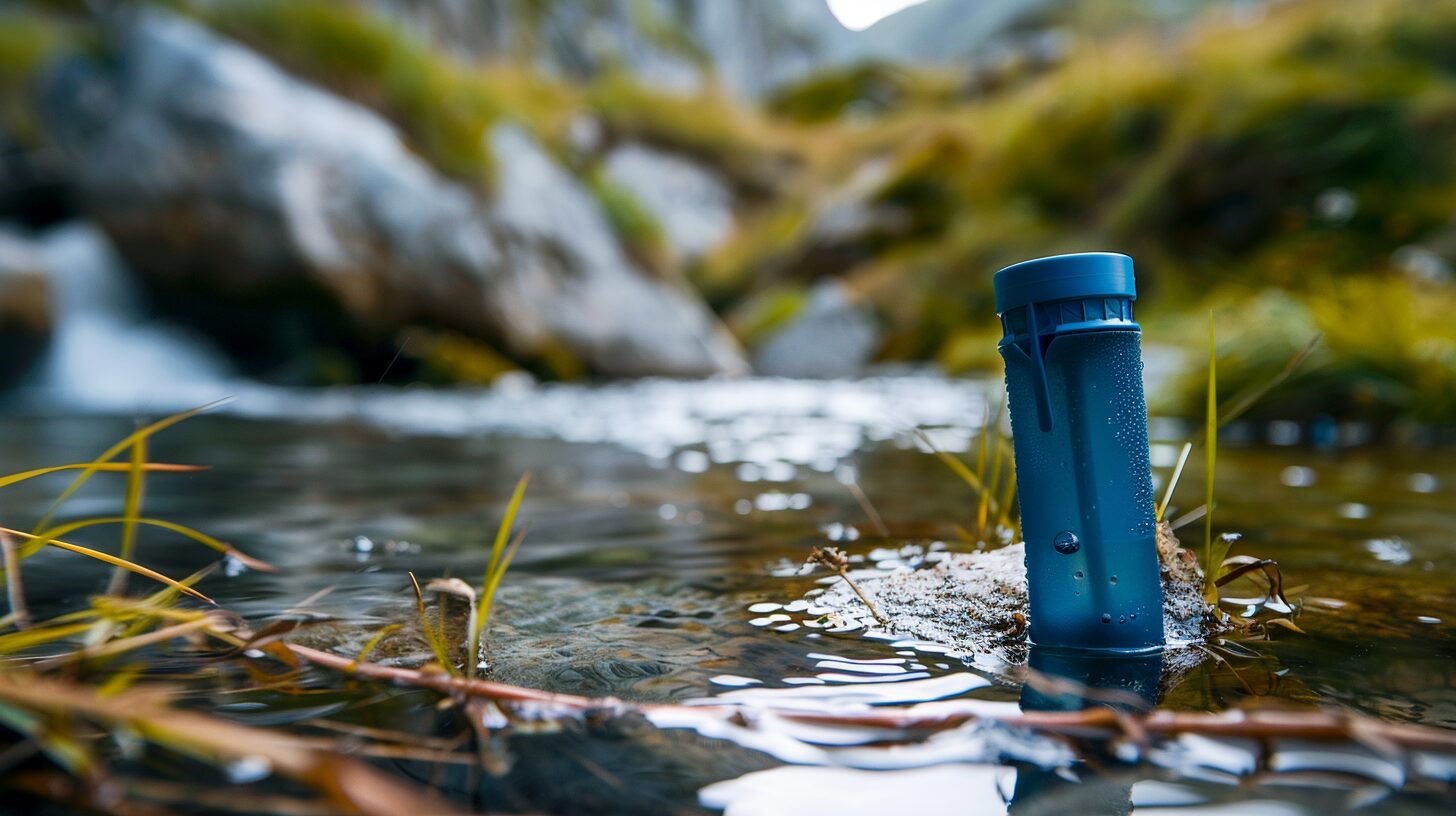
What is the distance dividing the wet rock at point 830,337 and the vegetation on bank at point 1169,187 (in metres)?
0.32

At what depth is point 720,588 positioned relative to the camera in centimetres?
192

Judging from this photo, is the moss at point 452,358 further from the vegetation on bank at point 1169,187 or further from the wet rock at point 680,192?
the wet rock at point 680,192

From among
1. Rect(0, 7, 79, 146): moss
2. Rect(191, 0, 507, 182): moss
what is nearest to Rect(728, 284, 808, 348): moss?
Rect(191, 0, 507, 182): moss

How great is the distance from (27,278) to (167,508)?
506cm

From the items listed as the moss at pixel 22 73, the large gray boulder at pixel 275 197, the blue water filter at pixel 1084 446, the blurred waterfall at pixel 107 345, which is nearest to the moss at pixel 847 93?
the large gray boulder at pixel 275 197

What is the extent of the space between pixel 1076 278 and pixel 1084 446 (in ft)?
0.75

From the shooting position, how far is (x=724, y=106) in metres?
22.1

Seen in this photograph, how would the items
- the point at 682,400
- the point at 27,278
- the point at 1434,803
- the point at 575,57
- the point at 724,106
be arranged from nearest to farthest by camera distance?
the point at 1434,803
the point at 27,278
the point at 682,400
the point at 724,106
the point at 575,57

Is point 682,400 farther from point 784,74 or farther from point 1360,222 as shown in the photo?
point 784,74

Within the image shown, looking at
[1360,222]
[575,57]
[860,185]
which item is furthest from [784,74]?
[1360,222]

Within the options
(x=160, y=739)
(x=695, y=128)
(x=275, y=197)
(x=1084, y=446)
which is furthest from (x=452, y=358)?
(x=695, y=128)

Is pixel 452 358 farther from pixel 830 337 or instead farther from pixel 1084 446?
pixel 1084 446

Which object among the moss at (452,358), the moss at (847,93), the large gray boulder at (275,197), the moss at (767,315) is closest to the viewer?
the large gray boulder at (275,197)

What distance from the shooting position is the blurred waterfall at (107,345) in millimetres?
7203
